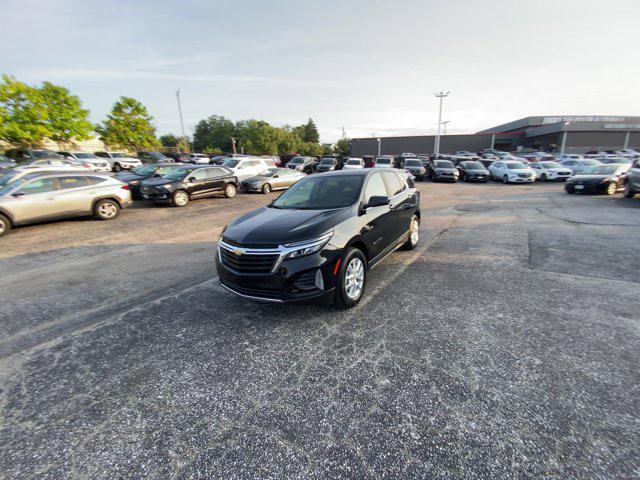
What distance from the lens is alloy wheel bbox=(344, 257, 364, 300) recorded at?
369cm

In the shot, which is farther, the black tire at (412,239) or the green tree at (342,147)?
the green tree at (342,147)

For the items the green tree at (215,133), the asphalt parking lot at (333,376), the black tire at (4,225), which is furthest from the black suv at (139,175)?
the green tree at (215,133)

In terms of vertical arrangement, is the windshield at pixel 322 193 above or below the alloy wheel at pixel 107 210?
above

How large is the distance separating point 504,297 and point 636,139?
71.1 metres

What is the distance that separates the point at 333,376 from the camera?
2701 mm

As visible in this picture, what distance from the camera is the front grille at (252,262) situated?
10.9ft

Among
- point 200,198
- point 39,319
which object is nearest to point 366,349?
point 39,319

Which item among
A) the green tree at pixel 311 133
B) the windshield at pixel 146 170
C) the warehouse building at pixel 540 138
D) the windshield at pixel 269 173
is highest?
the green tree at pixel 311 133

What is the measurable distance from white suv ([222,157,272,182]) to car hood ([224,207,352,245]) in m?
13.5

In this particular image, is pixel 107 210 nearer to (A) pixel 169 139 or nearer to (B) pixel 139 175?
(B) pixel 139 175

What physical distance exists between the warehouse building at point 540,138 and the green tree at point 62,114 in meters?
48.5

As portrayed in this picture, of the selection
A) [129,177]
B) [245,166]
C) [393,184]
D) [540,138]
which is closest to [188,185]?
[129,177]

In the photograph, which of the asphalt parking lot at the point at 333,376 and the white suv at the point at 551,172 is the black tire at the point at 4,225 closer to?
the asphalt parking lot at the point at 333,376

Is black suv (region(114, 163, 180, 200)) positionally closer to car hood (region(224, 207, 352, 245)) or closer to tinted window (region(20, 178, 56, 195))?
tinted window (region(20, 178, 56, 195))
